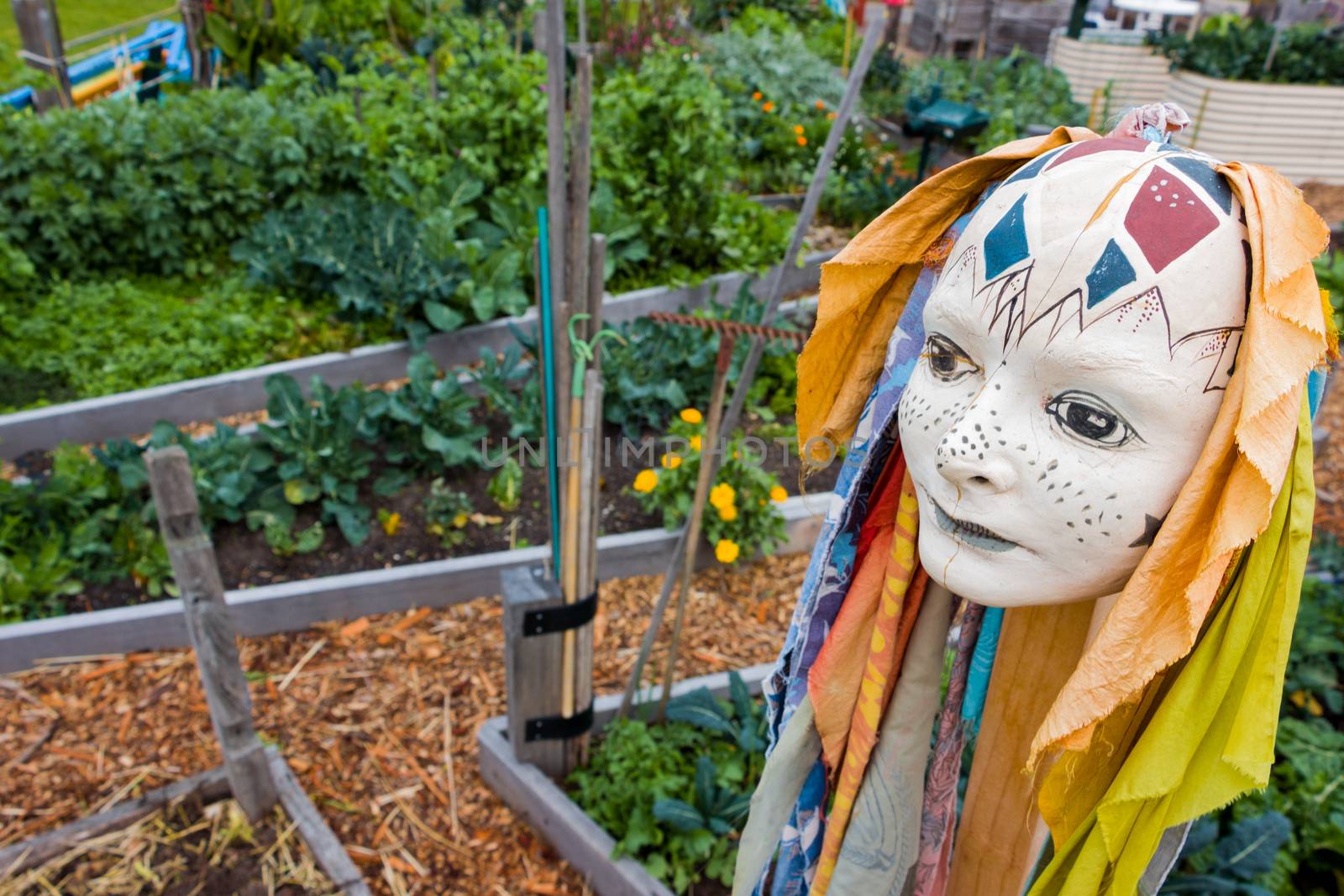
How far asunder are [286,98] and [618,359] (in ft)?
10.8

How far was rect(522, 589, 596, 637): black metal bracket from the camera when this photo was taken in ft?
7.48

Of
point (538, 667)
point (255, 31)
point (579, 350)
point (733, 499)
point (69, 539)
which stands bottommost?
point (69, 539)

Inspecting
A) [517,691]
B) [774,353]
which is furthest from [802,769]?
[774,353]

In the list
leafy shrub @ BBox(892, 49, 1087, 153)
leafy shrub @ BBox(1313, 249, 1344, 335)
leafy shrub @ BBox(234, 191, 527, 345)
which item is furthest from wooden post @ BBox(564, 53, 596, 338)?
leafy shrub @ BBox(892, 49, 1087, 153)

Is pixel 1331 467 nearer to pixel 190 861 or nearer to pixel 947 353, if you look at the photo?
pixel 947 353

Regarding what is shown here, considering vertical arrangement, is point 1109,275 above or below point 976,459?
above

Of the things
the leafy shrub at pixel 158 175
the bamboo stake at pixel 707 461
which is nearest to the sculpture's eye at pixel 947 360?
the bamboo stake at pixel 707 461

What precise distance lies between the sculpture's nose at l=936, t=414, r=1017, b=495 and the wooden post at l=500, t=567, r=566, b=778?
146cm

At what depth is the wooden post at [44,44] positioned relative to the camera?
19.4 feet

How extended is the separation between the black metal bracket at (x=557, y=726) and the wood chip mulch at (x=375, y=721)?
1.16ft

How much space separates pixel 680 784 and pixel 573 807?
31 cm

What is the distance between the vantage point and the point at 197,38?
287 inches

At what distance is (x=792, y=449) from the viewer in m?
4.16

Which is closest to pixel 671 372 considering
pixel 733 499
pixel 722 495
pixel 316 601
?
Answer: pixel 733 499
